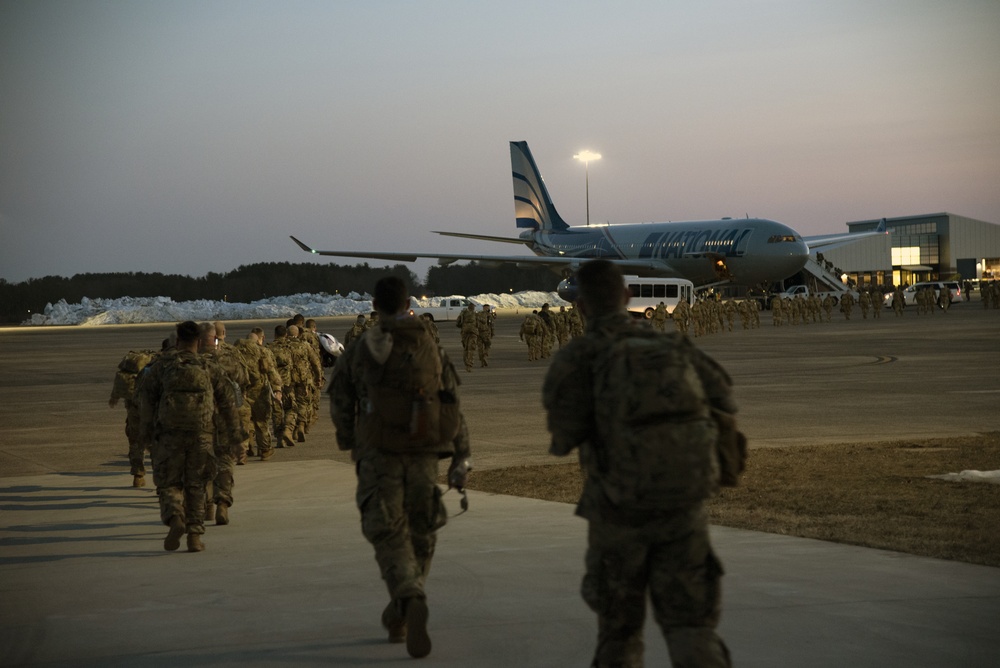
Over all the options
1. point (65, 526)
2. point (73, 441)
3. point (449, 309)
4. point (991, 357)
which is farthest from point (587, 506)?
point (449, 309)

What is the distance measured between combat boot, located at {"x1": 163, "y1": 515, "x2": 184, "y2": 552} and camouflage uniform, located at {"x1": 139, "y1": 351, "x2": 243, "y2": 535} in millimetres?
29

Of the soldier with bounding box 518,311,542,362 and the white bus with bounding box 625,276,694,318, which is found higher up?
the white bus with bounding box 625,276,694,318

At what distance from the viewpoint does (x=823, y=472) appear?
34.6ft

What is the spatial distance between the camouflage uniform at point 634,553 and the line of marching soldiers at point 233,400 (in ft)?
14.6

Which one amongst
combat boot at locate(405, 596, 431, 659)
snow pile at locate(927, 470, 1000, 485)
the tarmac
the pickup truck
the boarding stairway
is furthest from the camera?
the boarding stairway

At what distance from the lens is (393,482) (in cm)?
536

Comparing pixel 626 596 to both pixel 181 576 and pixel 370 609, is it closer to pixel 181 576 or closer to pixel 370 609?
pixel 370 609

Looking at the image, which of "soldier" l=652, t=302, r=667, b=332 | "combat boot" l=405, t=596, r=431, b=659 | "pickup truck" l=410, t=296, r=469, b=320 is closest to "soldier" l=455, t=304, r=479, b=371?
"soldier" l=652, t=302, r=667, b=332

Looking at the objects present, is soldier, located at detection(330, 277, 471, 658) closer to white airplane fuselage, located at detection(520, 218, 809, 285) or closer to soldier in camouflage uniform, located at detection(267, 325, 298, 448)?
soldier in camouflage uniform, located at detection(267, 325, 298, 448)

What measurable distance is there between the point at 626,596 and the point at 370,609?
2.34m

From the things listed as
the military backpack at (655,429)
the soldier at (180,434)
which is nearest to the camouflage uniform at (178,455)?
the soldier at (180,434)

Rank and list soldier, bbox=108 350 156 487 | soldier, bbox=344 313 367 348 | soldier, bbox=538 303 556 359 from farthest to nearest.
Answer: soldier, bbox=538 303 556 359, soldier, bbox=344 313 367 348, soldier, bbox=108 350 156 487

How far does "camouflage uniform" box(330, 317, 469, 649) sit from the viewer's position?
529 centimetres

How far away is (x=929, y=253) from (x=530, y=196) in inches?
2027
